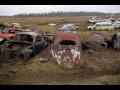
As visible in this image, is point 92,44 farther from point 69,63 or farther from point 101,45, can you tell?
point 69,63

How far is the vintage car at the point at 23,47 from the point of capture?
10.5 metres

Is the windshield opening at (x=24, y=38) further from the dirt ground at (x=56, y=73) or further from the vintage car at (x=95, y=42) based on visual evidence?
the vintage car at (x=95, y=42)

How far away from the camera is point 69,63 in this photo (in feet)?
31.5

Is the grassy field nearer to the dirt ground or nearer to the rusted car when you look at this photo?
the dirt ground

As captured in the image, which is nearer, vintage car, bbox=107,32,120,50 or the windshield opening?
the windshield opening

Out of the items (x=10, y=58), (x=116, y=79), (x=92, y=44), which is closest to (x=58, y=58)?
(x=10, y=58)

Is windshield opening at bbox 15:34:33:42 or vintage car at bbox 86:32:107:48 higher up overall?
windshield opening at bbox 15:34:33:42

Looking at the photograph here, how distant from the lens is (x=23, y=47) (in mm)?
11477

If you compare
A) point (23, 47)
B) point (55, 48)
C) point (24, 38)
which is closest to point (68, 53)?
point (55, 48)

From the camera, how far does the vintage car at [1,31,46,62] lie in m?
10.5

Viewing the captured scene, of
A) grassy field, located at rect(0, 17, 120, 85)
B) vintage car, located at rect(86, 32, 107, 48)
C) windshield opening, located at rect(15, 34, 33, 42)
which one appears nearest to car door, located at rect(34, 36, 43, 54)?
windshield opening, located at rect(15, 34, 33, 42)

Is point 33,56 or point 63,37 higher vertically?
point 63,37

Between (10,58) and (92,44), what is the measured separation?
19.3 ft

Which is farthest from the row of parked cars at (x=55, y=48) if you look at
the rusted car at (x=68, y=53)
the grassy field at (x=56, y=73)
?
the grassy field at (x=56, y=73)
